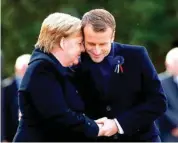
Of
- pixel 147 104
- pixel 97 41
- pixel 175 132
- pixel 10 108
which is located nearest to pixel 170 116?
pixel 175 132

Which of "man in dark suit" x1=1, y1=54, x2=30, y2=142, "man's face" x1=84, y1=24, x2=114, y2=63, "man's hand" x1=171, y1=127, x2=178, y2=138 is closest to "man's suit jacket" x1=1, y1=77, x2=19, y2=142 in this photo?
"man in dark suit" x1=1, y1=54, x2=30, y2=142

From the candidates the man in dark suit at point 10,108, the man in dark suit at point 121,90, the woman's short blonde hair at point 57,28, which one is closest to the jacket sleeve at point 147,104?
the man in dark suit at point 121,90

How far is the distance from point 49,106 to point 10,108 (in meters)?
3.32

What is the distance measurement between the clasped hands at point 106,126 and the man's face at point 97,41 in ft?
1.21

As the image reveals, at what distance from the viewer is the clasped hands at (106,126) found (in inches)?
156

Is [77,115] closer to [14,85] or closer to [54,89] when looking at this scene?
[54,89]

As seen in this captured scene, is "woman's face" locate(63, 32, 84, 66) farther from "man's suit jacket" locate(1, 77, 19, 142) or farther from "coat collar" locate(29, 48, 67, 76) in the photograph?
"man's suit jacket" locate(1, 77, 19, 142)

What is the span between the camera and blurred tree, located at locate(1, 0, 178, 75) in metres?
11.4

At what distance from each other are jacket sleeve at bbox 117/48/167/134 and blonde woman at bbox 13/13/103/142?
0.21 metres

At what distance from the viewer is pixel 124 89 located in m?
4.03

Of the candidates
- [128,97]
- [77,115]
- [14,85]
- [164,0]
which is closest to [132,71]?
[128,97]

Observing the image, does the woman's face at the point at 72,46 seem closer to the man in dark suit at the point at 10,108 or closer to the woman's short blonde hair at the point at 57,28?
the woman's short blonde hair at the point at 57,28

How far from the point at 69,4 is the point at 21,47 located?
3.63 ft

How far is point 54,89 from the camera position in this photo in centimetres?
384
